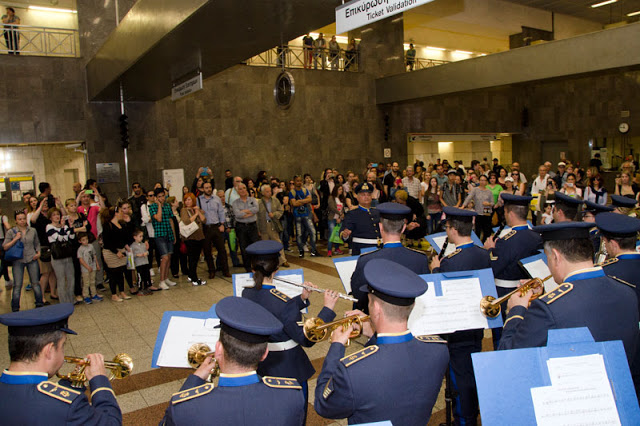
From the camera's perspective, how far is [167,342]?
289cm

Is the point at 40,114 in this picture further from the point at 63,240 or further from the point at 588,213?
the point at 588,213

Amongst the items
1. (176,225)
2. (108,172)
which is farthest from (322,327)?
(108,172)

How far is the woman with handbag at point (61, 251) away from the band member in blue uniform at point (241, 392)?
657cm

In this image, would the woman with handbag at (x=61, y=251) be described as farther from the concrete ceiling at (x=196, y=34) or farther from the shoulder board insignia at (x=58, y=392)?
the shoulder board insignia at (x=58, y=392)

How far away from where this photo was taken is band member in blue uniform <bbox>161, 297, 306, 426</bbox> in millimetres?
1883

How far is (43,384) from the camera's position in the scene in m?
2.06

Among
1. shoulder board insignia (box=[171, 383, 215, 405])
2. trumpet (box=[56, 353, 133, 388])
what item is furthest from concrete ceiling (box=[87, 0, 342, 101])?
shoulder board insignia (box=[171, 383, 215, 405])

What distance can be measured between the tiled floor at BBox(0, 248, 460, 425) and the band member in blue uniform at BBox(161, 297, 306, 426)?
7.47 ft

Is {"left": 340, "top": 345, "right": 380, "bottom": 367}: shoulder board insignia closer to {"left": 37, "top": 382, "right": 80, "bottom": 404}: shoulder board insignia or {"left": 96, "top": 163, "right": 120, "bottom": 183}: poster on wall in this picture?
{"left": 37, "top": 382, "right": 80, "bottom": 404}: shoulder board insignia

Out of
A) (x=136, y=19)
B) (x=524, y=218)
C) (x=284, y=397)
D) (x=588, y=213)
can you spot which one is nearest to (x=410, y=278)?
(x=284, y=397)

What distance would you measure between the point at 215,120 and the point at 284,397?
570 inches

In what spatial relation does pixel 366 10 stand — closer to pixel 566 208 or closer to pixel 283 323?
pixel 566 208

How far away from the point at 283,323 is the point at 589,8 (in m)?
23.9

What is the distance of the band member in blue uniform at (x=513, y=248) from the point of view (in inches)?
164
